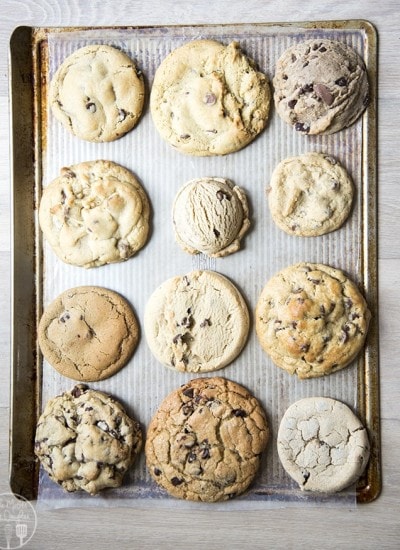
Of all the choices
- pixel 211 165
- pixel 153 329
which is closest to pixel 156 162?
pixel 211 165

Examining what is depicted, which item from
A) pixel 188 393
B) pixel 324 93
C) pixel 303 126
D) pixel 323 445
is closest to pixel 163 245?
pixel 188 393

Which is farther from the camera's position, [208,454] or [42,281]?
[42,281]

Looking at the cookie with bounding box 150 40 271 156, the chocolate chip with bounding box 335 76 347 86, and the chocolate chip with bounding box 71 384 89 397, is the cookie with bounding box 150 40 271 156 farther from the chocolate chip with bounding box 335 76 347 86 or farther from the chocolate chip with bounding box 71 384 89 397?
the chocolate chip with bounding box 71 384 89 397

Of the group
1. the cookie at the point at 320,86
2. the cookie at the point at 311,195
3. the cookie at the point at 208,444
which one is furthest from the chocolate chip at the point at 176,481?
the cookie at the point at 320,86

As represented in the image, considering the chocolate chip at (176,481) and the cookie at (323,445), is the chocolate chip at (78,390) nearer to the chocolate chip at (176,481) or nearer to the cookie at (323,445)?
the chocolate chip at (176,481)

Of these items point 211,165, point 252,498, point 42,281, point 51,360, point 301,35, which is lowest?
point 252,498

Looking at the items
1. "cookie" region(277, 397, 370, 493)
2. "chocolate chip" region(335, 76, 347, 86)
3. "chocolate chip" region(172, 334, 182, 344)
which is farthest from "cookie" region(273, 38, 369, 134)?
"cookie" region(277, 397, 370, 493)

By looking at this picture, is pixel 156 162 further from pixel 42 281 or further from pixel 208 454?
pixel 208 454
